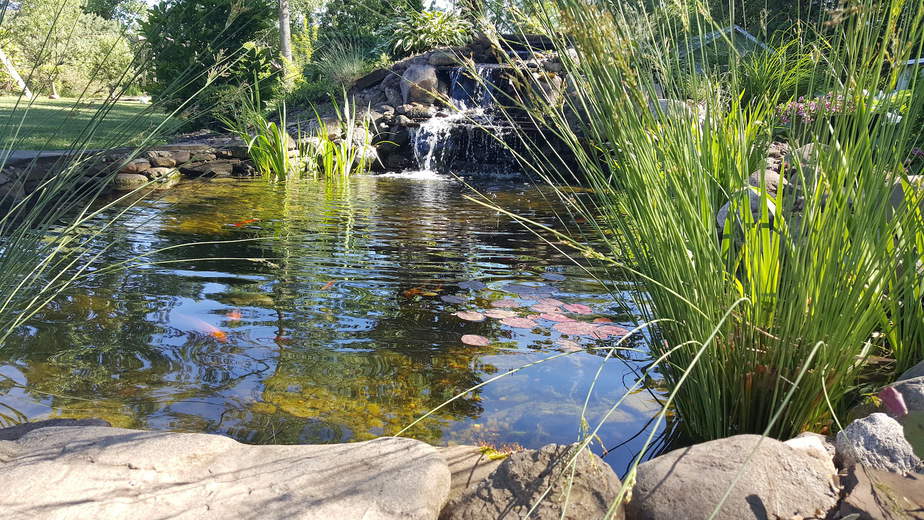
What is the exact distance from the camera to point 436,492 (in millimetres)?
1535

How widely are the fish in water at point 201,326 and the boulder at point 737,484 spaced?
1.99 meters

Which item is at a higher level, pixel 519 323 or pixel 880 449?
pixel 880 449

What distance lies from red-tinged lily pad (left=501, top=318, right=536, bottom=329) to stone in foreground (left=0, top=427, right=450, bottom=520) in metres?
1.57

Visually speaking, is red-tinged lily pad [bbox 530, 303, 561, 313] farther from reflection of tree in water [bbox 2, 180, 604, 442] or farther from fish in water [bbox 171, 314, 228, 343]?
fish in water [bbox 171, 314, 228, 343]

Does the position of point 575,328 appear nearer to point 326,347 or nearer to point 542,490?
point 326,347

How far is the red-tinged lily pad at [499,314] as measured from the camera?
3.37 metres

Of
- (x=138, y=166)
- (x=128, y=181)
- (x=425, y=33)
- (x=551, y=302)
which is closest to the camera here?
(x=551, y=302)

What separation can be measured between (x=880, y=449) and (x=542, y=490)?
2.46 feet

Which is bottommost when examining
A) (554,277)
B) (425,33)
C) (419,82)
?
(554,277)

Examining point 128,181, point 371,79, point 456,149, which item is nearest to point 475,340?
point 128,181

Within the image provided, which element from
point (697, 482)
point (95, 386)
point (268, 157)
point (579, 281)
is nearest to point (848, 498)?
point (697, 482)

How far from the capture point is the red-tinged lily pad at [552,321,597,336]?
10.3ft

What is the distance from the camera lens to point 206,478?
1.55 metres

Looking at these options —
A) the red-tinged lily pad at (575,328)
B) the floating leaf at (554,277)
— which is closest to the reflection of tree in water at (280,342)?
the floating leaf at (554,277)
